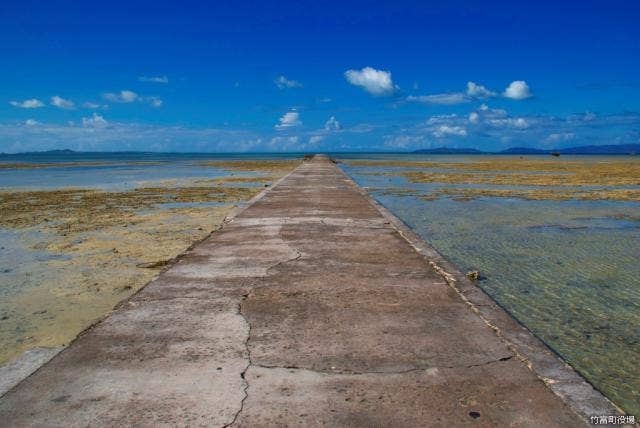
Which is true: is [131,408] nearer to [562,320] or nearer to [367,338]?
[367,338]

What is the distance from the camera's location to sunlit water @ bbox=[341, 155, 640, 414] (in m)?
4.02

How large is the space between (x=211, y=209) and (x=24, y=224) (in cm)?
452

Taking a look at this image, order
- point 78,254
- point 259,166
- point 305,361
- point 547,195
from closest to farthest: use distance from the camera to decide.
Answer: point 305,361 < point 78,254 < point 547,195 < point 259,166

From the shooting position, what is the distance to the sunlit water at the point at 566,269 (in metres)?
4.02

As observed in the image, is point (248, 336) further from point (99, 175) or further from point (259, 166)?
point (259, 166)

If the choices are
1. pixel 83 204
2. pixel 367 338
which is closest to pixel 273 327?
pixel 367 338

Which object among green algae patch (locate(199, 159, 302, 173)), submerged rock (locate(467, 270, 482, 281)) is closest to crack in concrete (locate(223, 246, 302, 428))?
submerged rock (locate(467, 270, 482, 281))

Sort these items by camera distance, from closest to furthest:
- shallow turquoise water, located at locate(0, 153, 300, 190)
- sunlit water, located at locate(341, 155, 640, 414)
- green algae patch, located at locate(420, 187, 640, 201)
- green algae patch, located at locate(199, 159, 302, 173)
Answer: sunlit water, located at locate(341, 155, 640, 414) → green algae patch, located at locate(420, 187, 640, 201) → shallow turquoise water, located at locate(0, 153, 300, 190) → green algae patch, located at locate(199, 159, 302, 173)

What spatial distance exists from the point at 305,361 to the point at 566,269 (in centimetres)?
511

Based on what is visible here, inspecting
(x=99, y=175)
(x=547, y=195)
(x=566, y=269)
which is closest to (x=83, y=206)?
(x=566, y=269)

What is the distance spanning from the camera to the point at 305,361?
314 cm

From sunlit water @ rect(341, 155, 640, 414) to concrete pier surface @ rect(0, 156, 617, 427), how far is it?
72 cm

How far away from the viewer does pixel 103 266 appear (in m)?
6.94

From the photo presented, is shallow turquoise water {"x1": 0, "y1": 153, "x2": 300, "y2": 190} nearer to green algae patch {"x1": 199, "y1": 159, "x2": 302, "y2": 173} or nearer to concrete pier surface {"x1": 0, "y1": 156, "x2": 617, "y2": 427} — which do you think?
green algae patch {"x1": 199, "y1": 159, "x2": 302, "y2": 173}
